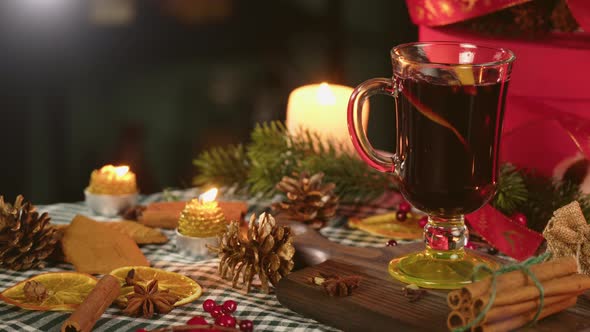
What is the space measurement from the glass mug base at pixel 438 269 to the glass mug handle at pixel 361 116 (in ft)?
0.55

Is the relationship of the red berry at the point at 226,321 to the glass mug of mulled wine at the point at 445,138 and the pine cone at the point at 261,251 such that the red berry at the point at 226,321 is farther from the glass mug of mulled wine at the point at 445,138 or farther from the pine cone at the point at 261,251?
the glass mug of mulled wine at the point at 445,138

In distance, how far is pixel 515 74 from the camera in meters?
1.96

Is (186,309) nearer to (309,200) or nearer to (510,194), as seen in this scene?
(309,200)

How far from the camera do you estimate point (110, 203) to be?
6.82 ft

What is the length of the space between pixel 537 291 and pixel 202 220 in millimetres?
746

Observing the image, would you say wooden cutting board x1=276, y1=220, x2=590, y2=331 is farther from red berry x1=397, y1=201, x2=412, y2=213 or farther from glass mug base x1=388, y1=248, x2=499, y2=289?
red berry x1=397, y1=201, x2=412, y2=213

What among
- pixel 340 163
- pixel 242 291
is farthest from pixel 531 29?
pixel 242 291

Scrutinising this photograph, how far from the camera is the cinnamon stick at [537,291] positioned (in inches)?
49.2

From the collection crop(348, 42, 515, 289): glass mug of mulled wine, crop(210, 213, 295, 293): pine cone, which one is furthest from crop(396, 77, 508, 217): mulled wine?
crop(210, 213, 295, 293): pine cone

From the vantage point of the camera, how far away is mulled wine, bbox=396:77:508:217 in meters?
1.46

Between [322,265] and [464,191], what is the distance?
30 cm

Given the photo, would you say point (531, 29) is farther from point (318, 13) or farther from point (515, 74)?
point (318, 13)

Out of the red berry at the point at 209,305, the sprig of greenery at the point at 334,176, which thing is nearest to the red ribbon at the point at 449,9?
the sprig of greenery at the point at 334,176

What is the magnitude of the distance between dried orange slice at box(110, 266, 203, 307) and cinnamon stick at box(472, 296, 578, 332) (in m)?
0.55
